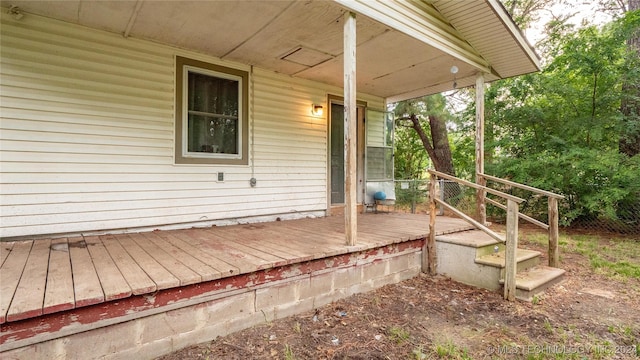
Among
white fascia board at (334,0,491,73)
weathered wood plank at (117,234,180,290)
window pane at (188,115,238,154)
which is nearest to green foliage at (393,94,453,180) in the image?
white fascia board at (334,0,491,73)

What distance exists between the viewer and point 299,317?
2738mm

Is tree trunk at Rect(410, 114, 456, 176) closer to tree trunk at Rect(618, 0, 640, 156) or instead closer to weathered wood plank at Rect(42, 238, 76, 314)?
tree trunk at Rect(618, 0, 640, 156)

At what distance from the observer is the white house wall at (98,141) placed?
10.4 ft

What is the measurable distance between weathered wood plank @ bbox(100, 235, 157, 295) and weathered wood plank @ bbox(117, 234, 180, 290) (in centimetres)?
3

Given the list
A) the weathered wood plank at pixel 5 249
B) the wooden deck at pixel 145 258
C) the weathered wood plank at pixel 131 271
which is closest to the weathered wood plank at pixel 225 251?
the wooden deck at pixel 145 258

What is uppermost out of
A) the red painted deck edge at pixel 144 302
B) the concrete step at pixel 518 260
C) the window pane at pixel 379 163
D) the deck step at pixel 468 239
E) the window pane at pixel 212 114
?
the window pane at pixel 212 114

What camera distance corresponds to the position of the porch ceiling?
10.6 feet

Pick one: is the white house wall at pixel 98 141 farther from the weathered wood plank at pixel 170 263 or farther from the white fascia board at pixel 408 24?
the white fascia board at pixel 408 24

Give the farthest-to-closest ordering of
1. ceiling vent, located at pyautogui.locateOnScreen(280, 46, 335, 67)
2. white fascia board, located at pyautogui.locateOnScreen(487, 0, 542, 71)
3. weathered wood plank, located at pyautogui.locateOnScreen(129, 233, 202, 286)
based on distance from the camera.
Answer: ceiling vent, located at pyautogui.locateOnScreen(280, 46, 335, 67) < white fascia board, located at pyautogui.locateOnScreen(487, 0, 542, 71) < weathered wood plank, located at pyautogui.locateOnScreen(129, 233, 202, 286)

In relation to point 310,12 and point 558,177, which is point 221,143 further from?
point 558,177

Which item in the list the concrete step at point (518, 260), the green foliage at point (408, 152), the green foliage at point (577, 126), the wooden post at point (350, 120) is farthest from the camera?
the green foliage at point (408, 152)

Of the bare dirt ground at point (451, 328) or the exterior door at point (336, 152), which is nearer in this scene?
the bare dirt ground at point (451, 328)

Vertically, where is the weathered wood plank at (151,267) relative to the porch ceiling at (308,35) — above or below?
below

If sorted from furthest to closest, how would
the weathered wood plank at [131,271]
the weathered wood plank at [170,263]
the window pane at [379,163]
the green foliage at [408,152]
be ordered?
the green foliage at [408,152] < the window pane at [379,163] < the weathered wood plank at [170,263] < the weathered wood plank at [131,271]
